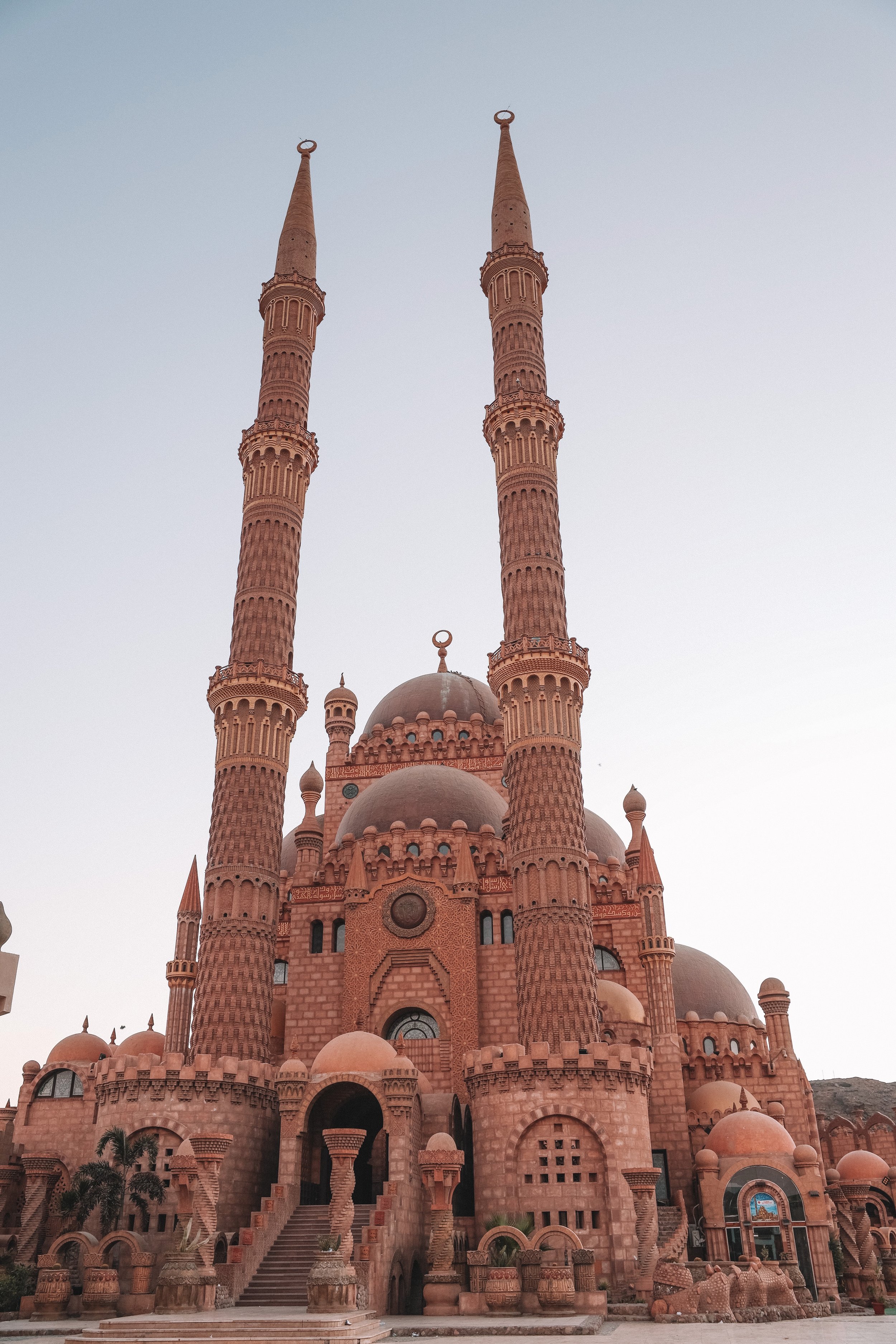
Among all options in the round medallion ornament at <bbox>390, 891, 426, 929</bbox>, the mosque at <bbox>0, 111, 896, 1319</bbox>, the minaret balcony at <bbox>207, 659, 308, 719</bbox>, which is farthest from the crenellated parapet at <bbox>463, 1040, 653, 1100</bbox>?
the minaret balcony at <bbox>207, 659, 308, 719</bbox>

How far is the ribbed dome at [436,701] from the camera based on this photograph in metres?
51.5

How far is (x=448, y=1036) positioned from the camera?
35.3 metres

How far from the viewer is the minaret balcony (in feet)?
121

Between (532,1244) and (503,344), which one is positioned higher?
(503,344)

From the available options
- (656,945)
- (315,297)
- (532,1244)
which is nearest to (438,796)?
(656,945)

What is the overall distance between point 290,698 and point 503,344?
54.5 ft

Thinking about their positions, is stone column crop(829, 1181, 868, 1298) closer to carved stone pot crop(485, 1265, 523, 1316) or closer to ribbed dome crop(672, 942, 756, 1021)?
ribbed dome crop(672, 942, 756, 1021)

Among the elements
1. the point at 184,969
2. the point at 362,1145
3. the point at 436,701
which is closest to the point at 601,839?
the point at 436,701

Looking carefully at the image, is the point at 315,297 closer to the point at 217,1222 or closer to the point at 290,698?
the point at 290,698

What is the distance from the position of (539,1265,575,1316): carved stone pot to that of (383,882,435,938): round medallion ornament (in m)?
14.4

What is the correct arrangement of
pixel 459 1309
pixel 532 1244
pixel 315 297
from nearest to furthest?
1. pixel 459 1309
2. pixel 532 1244
3. pixel 315 297

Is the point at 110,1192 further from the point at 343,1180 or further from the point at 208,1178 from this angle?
the point at 343,1180

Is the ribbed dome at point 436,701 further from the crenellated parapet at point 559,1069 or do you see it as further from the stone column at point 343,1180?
the stone column at point 343,1180

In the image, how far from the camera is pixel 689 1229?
1272 inches
